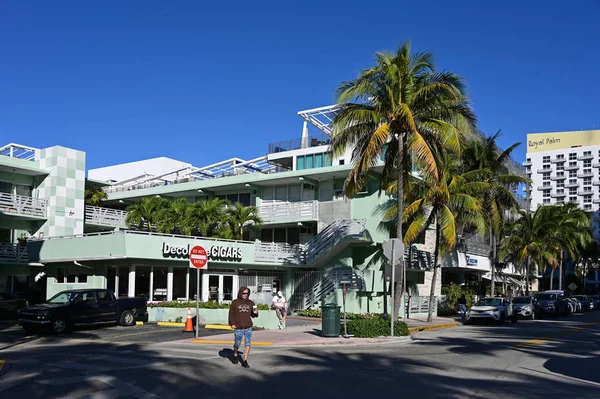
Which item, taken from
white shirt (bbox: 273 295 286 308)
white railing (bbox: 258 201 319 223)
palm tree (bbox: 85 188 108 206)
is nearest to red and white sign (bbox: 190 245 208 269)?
white shirt (bbox: 273 295 286 308)

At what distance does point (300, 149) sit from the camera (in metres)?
46.7

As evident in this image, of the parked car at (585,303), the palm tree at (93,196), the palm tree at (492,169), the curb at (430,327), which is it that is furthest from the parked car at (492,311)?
the palm tree at (93,196)

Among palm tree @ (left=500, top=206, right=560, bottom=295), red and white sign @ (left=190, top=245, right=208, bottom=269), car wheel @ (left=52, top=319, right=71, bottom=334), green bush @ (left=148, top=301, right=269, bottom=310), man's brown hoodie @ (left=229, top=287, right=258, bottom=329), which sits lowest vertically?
car wheel @ (left=52, top=319, right=71, bottom=334)

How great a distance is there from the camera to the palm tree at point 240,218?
36.1 metres

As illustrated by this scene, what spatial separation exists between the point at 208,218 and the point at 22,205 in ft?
37.9

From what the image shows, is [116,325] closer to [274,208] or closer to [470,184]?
[274,208]

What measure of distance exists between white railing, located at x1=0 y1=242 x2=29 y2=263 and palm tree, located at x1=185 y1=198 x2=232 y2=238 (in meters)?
9.22

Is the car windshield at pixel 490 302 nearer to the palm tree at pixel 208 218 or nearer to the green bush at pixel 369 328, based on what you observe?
the green bush at pixel 369 328

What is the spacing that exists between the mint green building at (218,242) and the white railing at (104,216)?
0.08m

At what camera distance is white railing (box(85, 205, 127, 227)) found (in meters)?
42.2

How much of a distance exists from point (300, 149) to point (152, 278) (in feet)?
64.9

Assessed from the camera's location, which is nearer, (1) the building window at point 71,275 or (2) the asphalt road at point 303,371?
(2) the asphalt road at point 303,371

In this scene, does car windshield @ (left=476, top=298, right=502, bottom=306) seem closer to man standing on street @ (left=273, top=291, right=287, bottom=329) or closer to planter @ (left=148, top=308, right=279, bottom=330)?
man standing on street @ (left=273, top=291, right=287, bottom=329)

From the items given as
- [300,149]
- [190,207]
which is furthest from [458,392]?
[300,149]
